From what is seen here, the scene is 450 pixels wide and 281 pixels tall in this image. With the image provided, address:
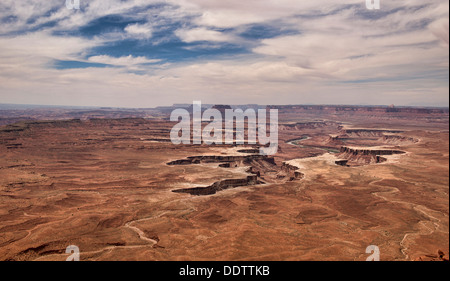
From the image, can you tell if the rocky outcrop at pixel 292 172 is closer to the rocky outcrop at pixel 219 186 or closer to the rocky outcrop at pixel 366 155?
the rocky outcrop at pixel 219 186

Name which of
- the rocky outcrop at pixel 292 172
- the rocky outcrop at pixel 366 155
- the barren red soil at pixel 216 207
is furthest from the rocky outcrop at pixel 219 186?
the rocky outcrop at pixel 366 155

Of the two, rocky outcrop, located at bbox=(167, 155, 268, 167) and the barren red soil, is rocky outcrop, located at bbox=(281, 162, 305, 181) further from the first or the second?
rocky outcrop, located at bbox=(167, 155, 268, 167)

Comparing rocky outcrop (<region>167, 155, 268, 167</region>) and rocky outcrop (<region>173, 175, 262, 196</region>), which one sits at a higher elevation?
rocky outcrop (<region>167, 155, 268, 167</region>)

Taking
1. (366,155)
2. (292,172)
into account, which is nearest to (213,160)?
(292,172)

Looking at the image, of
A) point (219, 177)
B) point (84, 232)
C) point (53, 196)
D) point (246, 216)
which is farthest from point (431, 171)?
point (53, 196)

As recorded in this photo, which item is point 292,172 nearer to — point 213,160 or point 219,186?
point 213,160

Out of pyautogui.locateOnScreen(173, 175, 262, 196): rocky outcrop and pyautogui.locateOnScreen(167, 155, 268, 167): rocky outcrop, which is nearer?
pyautogui.locateOnScreen(173, 175, 262, 196): rocky outcrop


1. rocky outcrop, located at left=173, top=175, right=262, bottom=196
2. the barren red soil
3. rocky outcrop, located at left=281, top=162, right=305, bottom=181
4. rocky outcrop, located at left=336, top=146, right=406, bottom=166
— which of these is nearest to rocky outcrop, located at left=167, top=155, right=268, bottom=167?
the barren red soil
